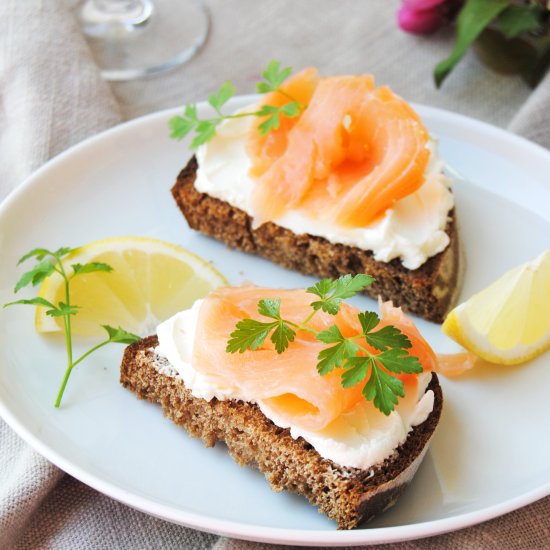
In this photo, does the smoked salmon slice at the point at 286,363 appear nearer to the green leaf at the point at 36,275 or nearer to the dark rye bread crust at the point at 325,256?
the dark rye bread crust at the point at 325,256

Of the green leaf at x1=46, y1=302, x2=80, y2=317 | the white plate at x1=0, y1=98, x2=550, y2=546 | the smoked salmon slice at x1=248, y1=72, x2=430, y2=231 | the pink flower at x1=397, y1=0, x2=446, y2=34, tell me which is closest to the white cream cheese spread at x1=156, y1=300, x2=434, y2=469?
the white plate at x1=0, y1=98, x2=550, y2=546

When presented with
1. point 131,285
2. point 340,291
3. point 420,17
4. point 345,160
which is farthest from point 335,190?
point 420,17

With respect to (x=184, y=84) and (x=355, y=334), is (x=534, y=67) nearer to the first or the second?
(x=184, y=84)

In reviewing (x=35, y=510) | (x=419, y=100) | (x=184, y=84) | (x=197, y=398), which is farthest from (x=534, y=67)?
(x=35, y=510)

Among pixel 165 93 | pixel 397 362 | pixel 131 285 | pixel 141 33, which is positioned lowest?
pixel 165 93

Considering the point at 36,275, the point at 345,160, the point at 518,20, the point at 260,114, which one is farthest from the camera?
the point at 518,20

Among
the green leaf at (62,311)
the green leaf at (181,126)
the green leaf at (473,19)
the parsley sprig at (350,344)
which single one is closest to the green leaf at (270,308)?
the parsley sprig at (350,344)

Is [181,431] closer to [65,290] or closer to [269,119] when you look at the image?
[65,290]

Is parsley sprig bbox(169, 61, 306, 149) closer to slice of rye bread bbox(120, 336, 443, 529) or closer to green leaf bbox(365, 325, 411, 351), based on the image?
slice of rye bread bbox(120, 336, 443, 529)
